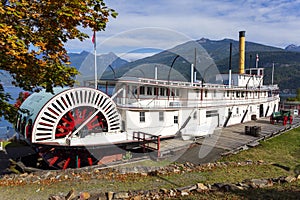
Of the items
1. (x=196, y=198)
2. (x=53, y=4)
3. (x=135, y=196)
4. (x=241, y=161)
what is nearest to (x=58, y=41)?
(x=53, y=4)

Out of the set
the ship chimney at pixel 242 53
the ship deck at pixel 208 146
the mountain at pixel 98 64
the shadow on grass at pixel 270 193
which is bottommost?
the ship deck at pixel 208 146

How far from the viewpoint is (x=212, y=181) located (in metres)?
8.75

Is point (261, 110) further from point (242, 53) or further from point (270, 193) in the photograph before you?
point (270, 193)

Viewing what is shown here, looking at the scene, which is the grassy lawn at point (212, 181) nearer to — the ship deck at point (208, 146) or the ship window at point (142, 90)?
the ship deck at point (208, 146)

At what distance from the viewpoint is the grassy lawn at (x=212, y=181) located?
712 centimetres

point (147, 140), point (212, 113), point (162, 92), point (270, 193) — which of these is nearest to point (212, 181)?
point (270, 193)

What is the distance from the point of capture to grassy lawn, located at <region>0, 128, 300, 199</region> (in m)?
7.12

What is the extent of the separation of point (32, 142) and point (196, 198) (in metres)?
9.47

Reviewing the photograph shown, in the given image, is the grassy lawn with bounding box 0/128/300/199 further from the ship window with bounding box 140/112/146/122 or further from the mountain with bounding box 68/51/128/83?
the mountain with bounding box 68/51/128/83

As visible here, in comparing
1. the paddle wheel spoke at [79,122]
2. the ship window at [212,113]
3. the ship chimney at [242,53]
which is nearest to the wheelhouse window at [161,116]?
the paddle wheel spoke at [79,122]

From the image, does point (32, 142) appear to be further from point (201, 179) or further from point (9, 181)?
point (201, 179)

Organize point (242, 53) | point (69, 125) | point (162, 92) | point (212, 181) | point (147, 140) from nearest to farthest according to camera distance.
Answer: point (212, 181) → point (147, 140) → point (69, 125) → point (162, 92) → point (242, 53)

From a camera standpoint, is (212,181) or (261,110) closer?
(212,181)

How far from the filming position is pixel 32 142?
1186 centimetres
